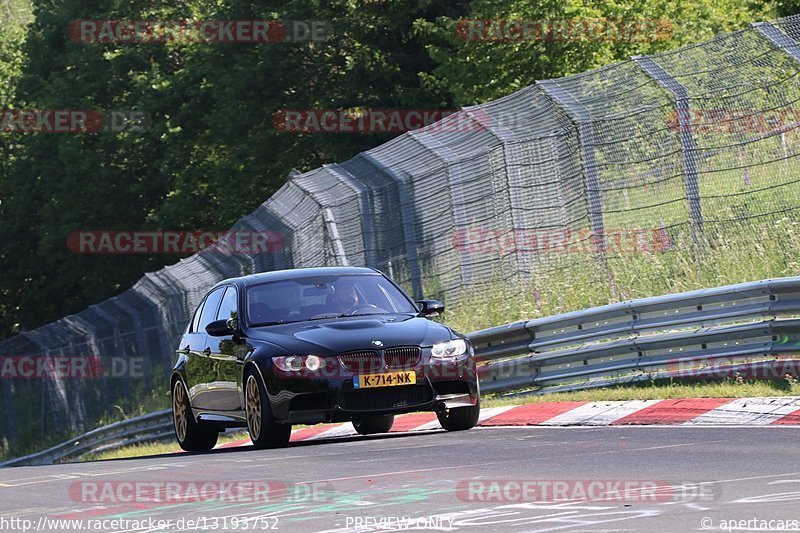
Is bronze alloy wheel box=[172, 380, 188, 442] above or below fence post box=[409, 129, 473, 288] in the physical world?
below

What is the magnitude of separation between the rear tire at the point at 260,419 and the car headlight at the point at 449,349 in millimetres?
1339

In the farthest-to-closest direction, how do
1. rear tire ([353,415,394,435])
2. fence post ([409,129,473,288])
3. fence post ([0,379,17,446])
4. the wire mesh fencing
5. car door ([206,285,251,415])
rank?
fence post ([0,379,17,446]) < fence post ([409,129,473,288]) < rear tire ([353,415,394,435]) < the wire mesh fencing < car door ([206,285,251,415])

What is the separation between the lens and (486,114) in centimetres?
1872

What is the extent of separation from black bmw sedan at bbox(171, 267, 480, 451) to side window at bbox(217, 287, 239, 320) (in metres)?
0.02

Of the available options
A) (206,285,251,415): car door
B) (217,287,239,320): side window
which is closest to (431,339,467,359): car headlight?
(206,285,251,415): car door

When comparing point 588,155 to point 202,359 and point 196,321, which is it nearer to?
point 196,321

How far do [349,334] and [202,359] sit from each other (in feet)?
7.64

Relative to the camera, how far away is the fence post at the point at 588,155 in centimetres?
1680

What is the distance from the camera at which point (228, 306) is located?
14.6 metres

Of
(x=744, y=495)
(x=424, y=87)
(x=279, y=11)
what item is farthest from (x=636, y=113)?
(x=279, y=11)

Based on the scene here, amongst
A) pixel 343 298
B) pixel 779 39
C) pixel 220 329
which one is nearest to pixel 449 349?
pixel 343 298

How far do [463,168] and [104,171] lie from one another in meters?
36.6

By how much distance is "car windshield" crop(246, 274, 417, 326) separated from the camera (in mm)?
13984

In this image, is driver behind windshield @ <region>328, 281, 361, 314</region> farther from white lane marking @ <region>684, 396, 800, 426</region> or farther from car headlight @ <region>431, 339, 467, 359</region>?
white lane marking @ <region>684, 396, 800, 426</region>
